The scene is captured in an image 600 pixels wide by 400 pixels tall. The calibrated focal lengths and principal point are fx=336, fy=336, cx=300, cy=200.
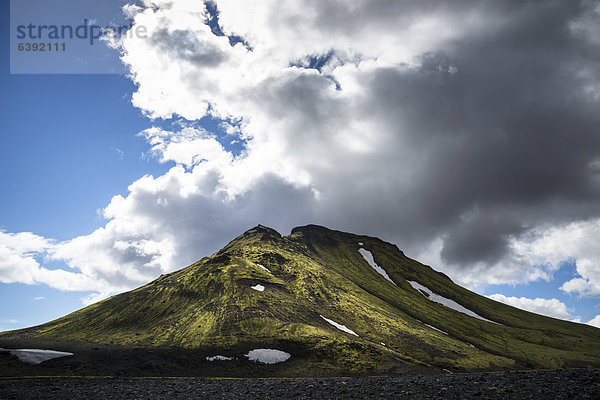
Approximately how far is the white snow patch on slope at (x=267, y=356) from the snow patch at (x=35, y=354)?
4017cm

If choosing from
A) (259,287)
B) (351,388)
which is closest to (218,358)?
(259,287)

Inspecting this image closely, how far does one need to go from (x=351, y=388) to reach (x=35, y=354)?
2877 inches

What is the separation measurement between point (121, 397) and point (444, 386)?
122 feet

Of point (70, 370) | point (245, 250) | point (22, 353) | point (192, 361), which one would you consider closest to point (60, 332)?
point (22, 353)

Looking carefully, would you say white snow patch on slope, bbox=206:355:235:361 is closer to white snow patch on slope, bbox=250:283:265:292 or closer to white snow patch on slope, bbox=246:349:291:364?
white snow patch on slope, bbox=246:349:291:364

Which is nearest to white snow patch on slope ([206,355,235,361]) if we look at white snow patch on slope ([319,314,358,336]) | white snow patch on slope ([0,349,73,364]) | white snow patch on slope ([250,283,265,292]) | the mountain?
the mountain

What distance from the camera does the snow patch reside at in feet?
230

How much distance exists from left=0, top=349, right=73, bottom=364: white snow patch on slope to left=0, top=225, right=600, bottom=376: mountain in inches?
82.5

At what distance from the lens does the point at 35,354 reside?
72.2 meters

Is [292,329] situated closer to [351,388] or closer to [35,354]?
[35,354]

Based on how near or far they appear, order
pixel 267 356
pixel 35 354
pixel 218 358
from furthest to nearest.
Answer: pixel 267 356 < pixel 218 358 < pixel 35 354

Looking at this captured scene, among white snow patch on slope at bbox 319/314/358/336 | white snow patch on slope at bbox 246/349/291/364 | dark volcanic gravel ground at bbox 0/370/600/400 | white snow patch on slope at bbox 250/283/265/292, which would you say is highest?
white snow patch on slope at bbox 250/283/265/292

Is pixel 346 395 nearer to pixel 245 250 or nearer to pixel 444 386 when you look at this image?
pixel 444 386

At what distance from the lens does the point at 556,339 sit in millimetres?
150375
